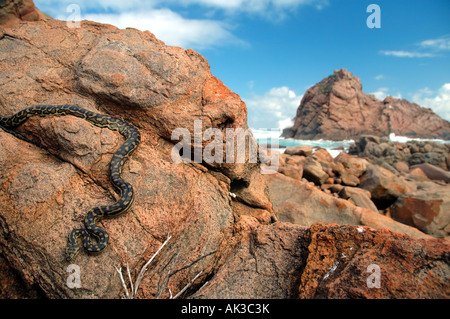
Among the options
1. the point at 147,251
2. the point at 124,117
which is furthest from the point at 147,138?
the point at 147,251

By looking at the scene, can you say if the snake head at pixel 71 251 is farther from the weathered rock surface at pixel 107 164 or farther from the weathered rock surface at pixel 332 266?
the weathered rock surface at pixel 332 266

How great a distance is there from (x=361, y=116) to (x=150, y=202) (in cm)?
6612

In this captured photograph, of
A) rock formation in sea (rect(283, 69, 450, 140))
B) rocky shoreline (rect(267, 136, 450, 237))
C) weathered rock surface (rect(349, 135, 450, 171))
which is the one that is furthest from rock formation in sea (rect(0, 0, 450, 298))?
rock formation in sea (rect(283, 69, 450, 140))

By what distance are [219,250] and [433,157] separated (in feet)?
84.6

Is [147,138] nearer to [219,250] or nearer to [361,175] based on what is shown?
[219,250]

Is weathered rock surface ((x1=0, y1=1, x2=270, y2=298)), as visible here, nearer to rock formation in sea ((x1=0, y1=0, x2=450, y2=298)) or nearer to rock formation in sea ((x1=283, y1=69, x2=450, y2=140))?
rock formation in sea ((x1=0, y1=0, x2=450, y2=298))

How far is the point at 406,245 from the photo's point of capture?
3.29 metres

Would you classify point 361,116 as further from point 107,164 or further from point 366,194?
point 107,164

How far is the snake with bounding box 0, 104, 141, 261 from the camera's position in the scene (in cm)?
396

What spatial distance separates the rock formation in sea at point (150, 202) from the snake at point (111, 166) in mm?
136

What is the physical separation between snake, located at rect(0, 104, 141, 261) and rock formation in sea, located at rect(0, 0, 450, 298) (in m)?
0.14

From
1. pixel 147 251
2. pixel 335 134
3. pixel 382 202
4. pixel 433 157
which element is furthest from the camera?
pixel 335 134

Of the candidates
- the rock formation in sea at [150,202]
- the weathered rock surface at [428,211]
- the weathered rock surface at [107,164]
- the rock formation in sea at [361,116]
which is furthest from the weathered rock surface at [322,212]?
the rock formation in sea at [361,116]

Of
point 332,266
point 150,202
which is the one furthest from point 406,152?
point 150,202
